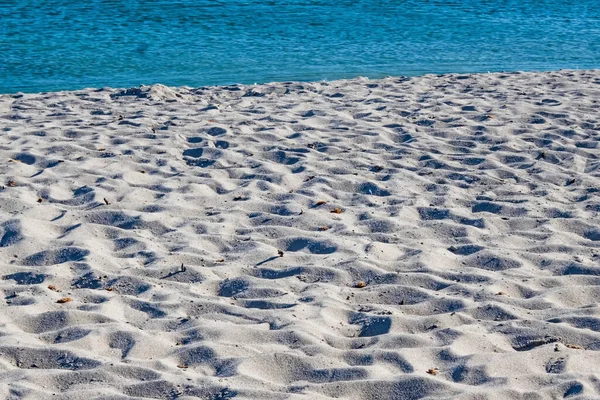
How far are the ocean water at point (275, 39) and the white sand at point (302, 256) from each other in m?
→ 5.26

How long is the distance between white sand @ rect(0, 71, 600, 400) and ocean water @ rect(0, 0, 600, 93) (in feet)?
17.3

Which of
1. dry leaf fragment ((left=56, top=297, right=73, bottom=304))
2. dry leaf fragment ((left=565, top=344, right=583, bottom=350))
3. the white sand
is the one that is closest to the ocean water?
the white sand

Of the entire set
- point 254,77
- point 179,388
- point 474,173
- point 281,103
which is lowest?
point 254,77

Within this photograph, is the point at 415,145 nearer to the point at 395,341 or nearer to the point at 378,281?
the point at 378,281

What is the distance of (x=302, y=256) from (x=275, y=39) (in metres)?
12.0

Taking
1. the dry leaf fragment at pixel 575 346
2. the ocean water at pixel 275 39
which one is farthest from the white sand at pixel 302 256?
the ocean water at pixel 275 39

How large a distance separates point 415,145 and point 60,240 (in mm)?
3403

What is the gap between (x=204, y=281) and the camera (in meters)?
4.54

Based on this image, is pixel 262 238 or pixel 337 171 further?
pixel 337 171

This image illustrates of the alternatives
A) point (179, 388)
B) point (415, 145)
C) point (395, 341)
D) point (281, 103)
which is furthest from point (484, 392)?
point (281, 103)

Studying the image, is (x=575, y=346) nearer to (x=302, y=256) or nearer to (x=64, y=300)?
(x=302, y=256)

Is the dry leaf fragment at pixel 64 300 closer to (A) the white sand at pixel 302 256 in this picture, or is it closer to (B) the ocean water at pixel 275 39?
(A) the white sand at pixel 302 256

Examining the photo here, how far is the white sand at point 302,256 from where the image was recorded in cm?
357

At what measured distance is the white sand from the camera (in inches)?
141
